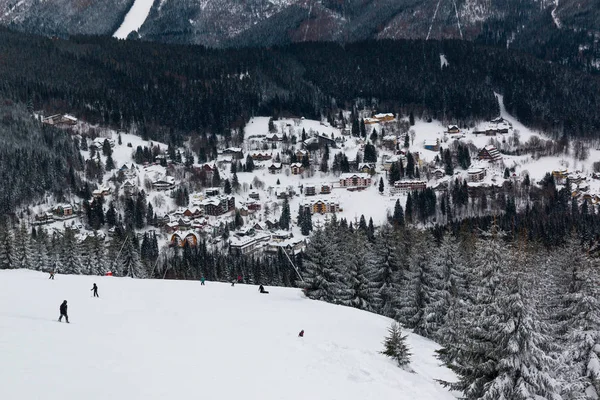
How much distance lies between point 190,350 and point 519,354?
14.3 m

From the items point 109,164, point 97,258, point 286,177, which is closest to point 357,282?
point 97,258

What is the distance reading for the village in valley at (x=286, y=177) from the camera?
4924 inches

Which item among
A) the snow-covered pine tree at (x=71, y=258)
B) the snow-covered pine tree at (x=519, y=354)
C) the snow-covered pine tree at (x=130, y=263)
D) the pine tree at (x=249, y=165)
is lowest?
the snow-covered pine tree at (x=130, y=263)

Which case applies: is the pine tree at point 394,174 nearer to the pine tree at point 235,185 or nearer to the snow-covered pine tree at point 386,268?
the pine tree at point 235,185

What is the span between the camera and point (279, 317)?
37125mm

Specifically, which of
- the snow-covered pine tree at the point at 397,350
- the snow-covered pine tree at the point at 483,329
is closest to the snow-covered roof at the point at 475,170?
the snow-covered pine tree at the point at 397,350

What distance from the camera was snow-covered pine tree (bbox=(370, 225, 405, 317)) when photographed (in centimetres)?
5150

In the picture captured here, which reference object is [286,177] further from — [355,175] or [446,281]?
[446,281]

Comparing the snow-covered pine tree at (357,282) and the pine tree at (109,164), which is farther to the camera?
the pine tree at (109,164)

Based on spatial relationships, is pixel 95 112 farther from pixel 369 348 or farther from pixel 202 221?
pixel 369 348

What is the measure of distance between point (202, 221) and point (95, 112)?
90.7 metres

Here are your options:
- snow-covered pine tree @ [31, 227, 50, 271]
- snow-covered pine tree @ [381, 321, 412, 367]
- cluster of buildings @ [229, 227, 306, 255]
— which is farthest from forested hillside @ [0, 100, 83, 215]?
snow-covered pine tree @ [381, 321, 412, 367]

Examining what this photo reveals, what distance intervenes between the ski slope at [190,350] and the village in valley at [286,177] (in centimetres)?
6698

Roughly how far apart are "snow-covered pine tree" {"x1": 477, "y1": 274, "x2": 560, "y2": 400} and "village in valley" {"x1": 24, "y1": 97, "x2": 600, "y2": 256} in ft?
275
